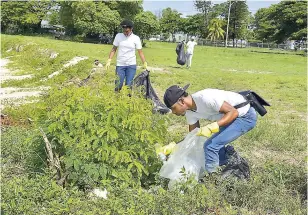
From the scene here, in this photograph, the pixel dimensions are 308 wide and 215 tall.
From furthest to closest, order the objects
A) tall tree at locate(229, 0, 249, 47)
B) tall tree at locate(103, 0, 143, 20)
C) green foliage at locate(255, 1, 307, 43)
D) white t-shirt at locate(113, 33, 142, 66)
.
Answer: tall tree at locate(229, 0, 249, 47) < green foliage at locate(255, 1, 307, 43) < tall tree at locate(103, 0, 143, 20) < white t-shirt at locate(113, 33, 142, 66)

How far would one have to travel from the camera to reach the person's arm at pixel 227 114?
12.5 ft

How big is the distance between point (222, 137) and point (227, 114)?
10.3 inches

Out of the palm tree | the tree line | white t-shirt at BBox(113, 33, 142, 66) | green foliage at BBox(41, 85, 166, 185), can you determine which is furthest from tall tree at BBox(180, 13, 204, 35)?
green foliage at BBox(41, 85, 166, 185)

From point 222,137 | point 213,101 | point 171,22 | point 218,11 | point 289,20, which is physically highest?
point 218,11

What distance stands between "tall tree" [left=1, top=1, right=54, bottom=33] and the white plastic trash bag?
52464 millimetres

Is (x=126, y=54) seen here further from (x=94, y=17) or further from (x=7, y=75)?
(x=94, y=17)

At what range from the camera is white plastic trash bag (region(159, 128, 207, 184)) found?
12.8ft

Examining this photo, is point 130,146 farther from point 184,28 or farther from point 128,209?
point 184,28

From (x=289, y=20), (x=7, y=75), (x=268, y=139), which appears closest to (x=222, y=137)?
(x=268, y=139)

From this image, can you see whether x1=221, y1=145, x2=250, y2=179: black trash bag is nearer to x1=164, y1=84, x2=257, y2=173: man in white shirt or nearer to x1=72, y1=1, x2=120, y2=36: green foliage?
x1=164, y1=84, x2=257, y2=173: man in white shirt

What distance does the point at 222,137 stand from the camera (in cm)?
400

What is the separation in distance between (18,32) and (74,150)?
5425cm

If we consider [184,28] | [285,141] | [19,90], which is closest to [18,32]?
[184,28]

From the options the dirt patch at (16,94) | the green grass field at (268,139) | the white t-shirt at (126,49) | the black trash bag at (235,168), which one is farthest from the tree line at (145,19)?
the black trash bag at (235,168)
